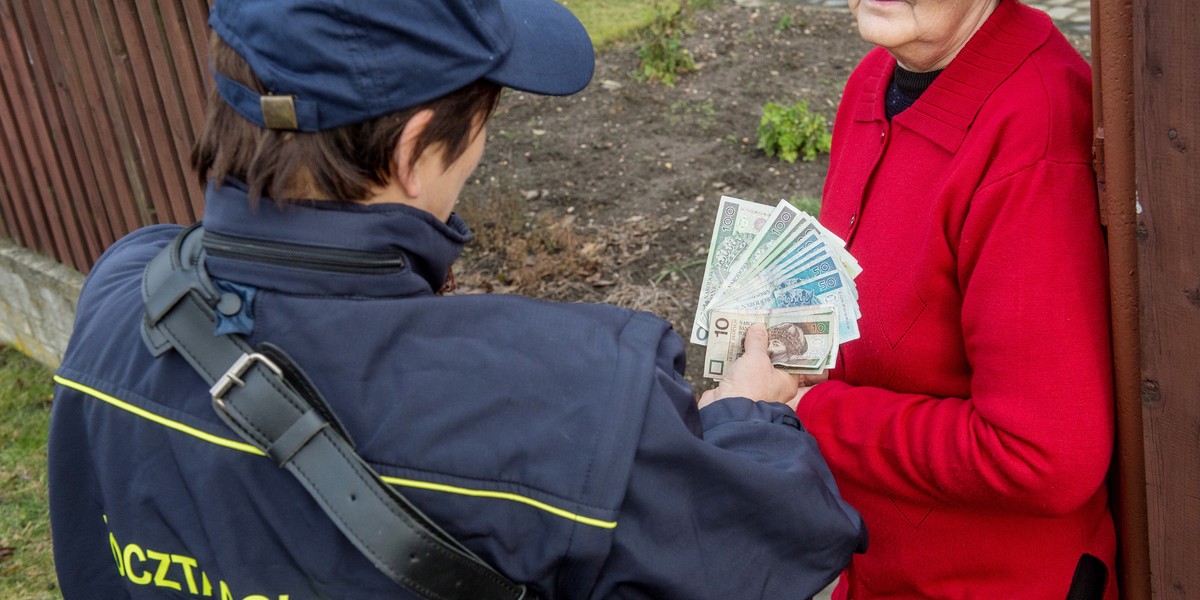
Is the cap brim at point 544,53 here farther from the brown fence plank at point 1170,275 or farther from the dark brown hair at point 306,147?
the brown fence plank at point 1170,275

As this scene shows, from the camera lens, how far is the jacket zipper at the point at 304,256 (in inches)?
55.5

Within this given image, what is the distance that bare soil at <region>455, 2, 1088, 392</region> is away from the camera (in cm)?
513

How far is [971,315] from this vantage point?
1755 millimetres

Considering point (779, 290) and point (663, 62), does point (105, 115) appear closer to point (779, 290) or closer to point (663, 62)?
point (779, 290)

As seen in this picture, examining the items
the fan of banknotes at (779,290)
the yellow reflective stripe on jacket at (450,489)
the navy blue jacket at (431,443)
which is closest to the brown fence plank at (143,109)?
the fan of banknotes at (779,290)

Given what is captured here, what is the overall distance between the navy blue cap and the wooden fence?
2.86 metres

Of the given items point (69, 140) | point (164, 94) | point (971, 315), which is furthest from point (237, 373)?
point (69, 140)

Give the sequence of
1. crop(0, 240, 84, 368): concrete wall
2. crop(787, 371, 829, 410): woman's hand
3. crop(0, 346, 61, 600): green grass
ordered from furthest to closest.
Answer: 1. crop(0, 240, 84, 368): concrete wall
2. crop(0, 346, 61, 600): green grass
3. crop(787, 371, 829, 410): woman's hand

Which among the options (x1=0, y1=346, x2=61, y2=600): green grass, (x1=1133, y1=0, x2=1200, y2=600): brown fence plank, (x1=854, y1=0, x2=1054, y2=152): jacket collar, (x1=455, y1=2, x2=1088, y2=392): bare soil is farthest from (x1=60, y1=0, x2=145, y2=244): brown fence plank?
(x1=1133, y1=0, x2=1200, y2=600): brown fence plank

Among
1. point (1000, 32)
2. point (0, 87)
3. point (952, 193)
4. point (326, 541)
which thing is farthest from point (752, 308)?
point (0, 87)

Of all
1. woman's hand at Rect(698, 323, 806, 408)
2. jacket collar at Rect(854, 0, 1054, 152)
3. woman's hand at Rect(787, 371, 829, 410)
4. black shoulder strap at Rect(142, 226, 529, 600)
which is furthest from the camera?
woman's hand at Rect(787, 371, 829, 410)

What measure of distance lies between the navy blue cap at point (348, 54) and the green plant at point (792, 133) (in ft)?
14.8

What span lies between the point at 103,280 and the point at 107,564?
0.49 meters

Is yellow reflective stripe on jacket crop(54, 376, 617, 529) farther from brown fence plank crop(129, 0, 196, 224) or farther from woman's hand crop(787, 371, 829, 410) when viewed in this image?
brown fence plank crop(129, 0, 196, 224)
